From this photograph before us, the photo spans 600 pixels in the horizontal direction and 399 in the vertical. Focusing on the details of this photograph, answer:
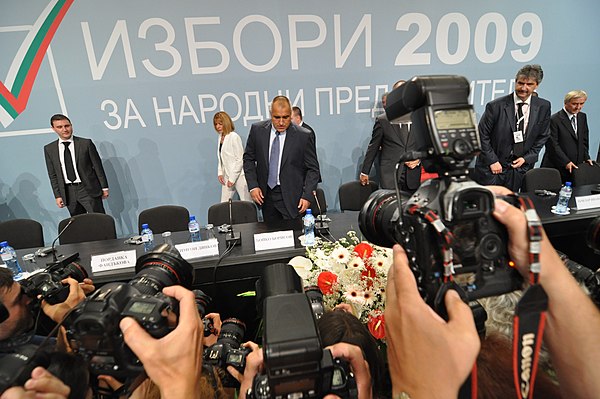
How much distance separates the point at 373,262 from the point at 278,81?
3100mm

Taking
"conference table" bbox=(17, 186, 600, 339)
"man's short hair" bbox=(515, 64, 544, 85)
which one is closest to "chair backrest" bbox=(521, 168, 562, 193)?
"conference table" bbox=(17, 186, 600, 339)

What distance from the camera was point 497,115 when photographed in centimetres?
313

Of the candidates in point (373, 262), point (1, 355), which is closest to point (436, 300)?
point (373, 262)

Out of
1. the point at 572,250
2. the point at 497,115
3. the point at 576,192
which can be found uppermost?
the point at 497,115

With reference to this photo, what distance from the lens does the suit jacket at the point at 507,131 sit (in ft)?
10.1

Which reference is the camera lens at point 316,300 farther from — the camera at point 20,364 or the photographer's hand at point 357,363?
the camera at point 20,364

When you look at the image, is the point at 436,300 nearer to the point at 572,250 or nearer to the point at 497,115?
the point at 572,250

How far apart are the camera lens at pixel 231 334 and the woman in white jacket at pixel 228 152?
9.09 feet

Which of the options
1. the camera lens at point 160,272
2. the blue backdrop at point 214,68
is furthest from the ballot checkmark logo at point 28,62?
the camera lens at point 160,272

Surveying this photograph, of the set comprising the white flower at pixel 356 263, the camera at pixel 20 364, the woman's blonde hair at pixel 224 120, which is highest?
the woman's blonde hair at pixel 224 120

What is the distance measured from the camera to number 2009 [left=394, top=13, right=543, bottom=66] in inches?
146

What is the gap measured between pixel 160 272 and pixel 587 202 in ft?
7.99

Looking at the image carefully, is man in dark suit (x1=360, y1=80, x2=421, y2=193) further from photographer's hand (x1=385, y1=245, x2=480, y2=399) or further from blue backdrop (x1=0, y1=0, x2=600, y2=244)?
photographer's hand (x1=385, y1=245, x2=480, y2=399)

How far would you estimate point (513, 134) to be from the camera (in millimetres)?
3127
